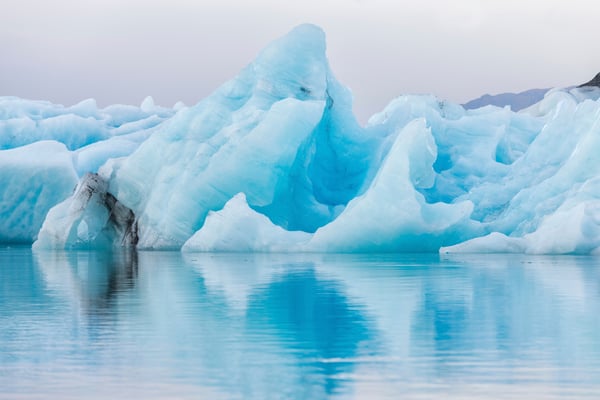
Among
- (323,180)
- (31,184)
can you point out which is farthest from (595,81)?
(31,184)

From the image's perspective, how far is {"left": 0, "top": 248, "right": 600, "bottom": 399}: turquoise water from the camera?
15.6ft

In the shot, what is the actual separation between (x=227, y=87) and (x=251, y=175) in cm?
309

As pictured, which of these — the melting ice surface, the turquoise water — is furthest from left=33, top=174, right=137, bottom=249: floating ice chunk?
the turquoise water

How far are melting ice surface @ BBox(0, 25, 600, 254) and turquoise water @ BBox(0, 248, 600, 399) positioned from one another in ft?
22.2

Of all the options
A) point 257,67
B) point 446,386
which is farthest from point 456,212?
point 446,386

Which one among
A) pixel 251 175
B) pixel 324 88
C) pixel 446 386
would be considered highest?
pixel 324 88

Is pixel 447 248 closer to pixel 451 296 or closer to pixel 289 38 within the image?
pixel 289 38

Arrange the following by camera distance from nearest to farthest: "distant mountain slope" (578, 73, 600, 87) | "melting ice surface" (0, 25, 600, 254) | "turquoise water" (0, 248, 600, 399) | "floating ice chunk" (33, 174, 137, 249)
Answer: "turquoise water" (0, 248, 600, 399) → "melting ice surface" (0, 25, 600, 254) → "floating ice chunk" (33, 174, 137, 249) → "distant mountain slope" (578, 73, 600, 87)

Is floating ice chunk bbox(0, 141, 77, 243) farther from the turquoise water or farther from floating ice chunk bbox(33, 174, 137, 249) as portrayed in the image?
the turquoise water

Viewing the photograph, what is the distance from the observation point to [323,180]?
2344 centimetres

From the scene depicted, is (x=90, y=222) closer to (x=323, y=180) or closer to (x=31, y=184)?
(x=31, y=184)

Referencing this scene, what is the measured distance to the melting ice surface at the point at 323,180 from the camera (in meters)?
19.3

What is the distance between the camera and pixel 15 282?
1230cm

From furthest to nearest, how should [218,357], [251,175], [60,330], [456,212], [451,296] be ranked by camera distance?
[251,175] < [456,212] < [451,296] < [60,330] < [218,357]
